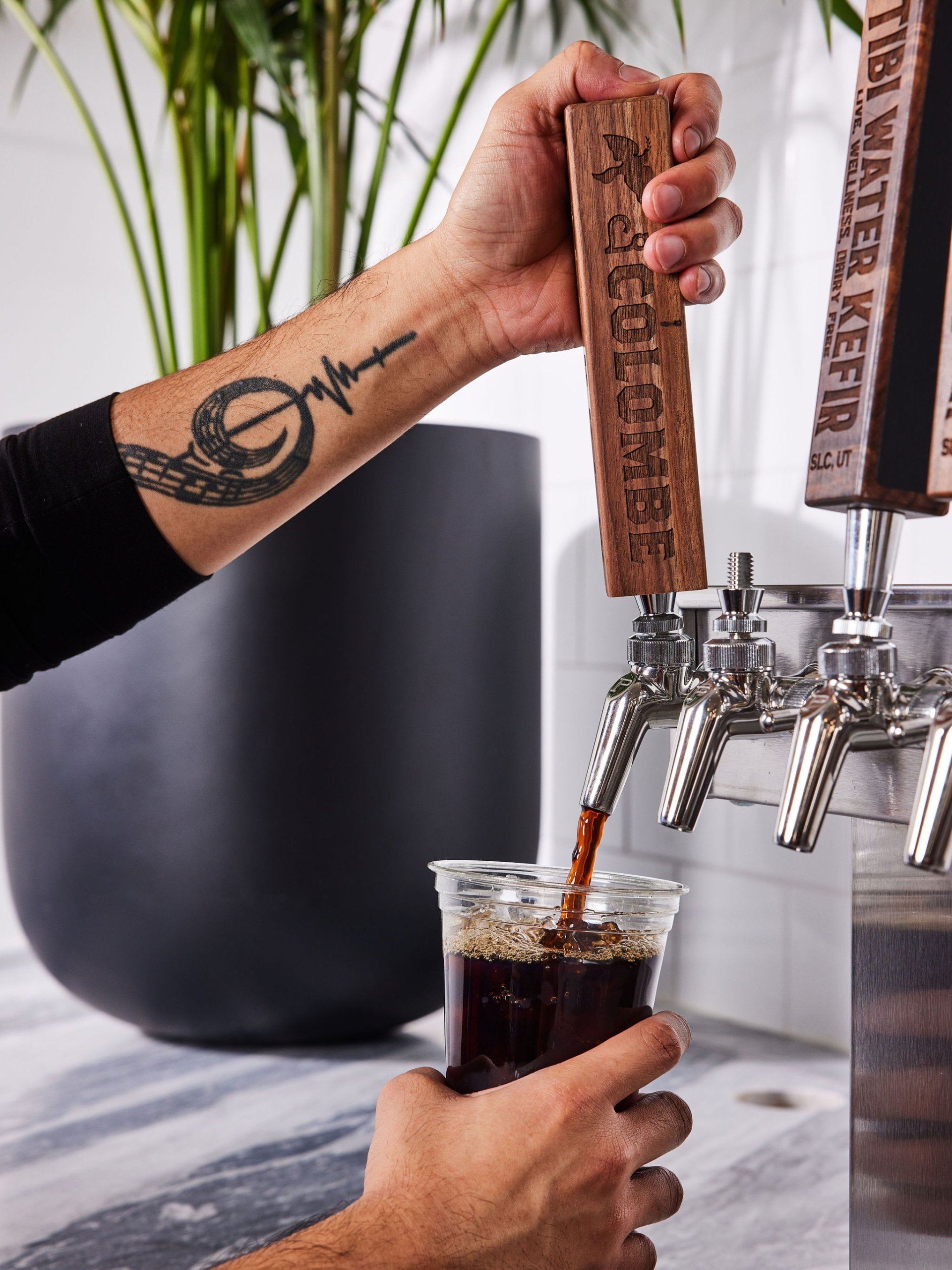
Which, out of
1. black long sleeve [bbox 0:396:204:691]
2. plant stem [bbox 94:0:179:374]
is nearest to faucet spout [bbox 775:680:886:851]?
black long sleeve [bbox 0:396:204:691]

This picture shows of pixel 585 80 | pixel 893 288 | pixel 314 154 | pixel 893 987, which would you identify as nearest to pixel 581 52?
pixel 585 80

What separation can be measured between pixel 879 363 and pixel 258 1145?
0.69m

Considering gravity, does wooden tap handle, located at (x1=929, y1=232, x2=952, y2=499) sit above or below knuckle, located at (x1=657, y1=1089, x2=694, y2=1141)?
above

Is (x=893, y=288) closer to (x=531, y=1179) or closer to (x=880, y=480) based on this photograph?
(x=880, y=480)

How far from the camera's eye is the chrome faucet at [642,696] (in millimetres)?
475

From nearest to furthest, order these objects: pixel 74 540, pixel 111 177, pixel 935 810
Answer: pixel 935 810, pixel 74 540, pixel 111 177

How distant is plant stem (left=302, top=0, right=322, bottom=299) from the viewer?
1159mm

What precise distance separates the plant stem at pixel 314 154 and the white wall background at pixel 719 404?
8.9 inches

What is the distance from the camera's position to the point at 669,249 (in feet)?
1.63

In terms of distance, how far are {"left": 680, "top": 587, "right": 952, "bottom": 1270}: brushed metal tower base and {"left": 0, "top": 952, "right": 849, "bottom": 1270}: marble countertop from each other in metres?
0.14

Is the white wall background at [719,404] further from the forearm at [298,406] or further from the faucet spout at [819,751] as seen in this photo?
the faucet spout at [819,751]

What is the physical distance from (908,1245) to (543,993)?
0.23m

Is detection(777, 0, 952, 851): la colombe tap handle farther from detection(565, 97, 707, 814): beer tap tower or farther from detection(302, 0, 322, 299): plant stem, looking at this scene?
detection(302, 0, 322, 299): plant stem

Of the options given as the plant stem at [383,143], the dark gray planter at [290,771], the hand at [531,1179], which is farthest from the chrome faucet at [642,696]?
the plant stem at [383,143]
